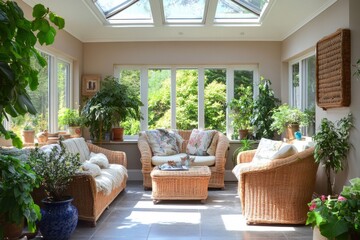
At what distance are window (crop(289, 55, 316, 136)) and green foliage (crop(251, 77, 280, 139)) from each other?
379 mm

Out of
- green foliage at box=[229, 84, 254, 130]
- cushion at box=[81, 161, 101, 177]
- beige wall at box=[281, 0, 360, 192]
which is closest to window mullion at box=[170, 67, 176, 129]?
green foliage at box=[229, 84, 254, 130]

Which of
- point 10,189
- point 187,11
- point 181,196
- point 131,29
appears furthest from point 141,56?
point 10,189

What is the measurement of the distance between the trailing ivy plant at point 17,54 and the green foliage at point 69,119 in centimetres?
464

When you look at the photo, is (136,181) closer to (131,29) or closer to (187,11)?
(131,29)

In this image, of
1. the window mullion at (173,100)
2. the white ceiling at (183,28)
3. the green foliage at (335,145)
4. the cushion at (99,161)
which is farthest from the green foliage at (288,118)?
the cushion at (99,161)

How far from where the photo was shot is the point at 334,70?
3934 mm

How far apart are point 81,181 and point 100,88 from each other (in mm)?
3093

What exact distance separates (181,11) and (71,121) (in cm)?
249

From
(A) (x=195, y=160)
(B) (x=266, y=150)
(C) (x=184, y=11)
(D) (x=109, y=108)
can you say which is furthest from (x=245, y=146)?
(C) (x=184, y=11)

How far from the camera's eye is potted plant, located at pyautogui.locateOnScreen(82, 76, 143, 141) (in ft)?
19.5

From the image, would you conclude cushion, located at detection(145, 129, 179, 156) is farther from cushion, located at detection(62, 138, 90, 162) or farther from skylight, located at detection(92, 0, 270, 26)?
skylight, located at detection(92, 0, 270, 26)

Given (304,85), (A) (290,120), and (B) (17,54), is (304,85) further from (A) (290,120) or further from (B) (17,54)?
(B) (17,54)

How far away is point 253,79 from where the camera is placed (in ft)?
22.0

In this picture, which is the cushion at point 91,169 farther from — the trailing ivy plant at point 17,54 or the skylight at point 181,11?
the trailing ivy plant at point 17,54
